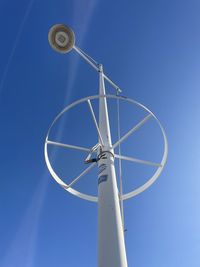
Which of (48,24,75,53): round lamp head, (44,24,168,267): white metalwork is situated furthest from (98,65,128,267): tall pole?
(48,24,75,53): round lamp head

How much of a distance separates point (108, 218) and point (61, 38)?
9.24m

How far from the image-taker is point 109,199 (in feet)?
31.4

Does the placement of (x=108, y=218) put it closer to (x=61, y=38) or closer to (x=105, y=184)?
(x=105, y=184)

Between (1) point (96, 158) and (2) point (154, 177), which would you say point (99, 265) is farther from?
(2) point (154, 177)

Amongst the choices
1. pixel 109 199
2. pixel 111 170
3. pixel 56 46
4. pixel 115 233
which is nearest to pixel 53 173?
pixel 111 170

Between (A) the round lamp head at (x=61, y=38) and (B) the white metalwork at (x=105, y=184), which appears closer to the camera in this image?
(B) the white metalwork at (x=105, y=184)

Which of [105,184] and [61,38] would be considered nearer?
[105,184]

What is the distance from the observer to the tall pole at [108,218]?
8.05m

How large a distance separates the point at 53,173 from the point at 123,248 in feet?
17.1

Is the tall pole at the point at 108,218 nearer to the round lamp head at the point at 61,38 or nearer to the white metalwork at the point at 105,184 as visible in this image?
the white metalwork at the point at 105,184

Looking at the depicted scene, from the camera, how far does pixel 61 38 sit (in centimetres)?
1435

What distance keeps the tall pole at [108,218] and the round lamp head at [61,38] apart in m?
5.61

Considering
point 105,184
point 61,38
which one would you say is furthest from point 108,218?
point 61,38

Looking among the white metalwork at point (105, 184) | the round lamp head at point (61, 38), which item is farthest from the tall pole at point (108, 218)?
the round lamp head at point (61, 38)
